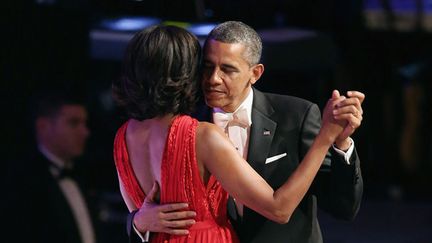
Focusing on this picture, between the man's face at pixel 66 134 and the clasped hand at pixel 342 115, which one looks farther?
the man's face at pixel 66 134

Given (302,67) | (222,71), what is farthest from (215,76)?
(302,67)

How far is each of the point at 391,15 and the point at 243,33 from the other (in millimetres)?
5906

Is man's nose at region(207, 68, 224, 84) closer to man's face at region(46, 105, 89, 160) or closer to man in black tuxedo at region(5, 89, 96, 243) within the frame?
man in black tuxedo at region(5, 89, 96, 243)

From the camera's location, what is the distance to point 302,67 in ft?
21.0

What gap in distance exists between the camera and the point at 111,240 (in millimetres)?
6859

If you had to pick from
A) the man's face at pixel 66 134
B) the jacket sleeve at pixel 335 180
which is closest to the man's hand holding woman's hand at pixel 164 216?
the jacket sleeve at pixel 335 180

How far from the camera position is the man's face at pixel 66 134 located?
18.0 ft

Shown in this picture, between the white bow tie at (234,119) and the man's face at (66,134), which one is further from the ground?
the white bow tie at (234,119)

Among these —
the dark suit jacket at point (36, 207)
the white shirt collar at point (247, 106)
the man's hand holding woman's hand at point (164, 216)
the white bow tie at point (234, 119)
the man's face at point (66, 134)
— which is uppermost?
the white shirt collar at point (247, 106)

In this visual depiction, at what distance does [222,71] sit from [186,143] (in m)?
0.26

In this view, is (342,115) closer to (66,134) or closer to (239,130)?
(239,130)

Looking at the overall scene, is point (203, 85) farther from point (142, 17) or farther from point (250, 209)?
point (142, 17)

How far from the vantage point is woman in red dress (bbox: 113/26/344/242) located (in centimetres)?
318

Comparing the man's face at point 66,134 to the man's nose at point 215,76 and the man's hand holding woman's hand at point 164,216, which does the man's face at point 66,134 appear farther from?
the man's nose at point 215,76
